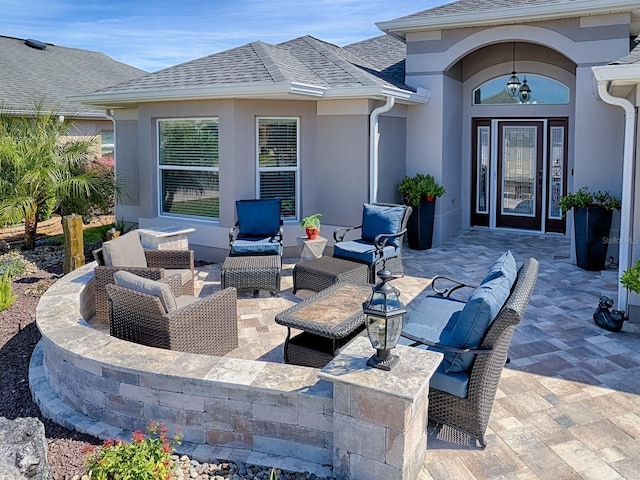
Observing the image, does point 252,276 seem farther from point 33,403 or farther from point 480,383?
point 480,383

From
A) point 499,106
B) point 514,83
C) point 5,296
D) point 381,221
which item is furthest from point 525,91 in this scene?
point 5,296

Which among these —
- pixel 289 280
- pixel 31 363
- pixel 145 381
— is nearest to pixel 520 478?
pixel 145 381

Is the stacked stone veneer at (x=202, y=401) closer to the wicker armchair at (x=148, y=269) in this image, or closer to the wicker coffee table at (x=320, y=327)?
the wicker coffee table at (x=320, y=327)

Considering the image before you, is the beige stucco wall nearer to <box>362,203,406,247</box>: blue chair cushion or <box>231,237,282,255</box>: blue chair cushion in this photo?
<box>362,203,406,247</box>: blue chair cushion

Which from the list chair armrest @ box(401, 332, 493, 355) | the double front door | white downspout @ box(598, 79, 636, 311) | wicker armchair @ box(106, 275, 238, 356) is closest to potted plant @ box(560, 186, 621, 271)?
white downspout @ box(598, 79, 636, 311)

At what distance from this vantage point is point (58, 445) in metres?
4.27

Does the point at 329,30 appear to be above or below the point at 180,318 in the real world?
above

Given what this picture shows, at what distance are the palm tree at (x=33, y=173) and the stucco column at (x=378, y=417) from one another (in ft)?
27.4

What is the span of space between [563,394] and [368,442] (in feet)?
7.31

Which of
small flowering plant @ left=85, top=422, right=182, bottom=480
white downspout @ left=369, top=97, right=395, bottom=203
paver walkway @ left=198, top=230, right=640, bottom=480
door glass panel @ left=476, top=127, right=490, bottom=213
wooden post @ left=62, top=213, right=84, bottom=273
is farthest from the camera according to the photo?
door glass panel @ left=476, top=127, right=490, bottom=213

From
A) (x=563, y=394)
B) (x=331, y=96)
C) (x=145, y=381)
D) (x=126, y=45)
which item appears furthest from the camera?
(x=126, y=45)

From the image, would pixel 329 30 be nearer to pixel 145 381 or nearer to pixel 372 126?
pixel 372 126

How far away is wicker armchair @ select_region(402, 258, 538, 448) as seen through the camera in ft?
12.7

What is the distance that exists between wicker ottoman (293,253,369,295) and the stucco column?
3.55m
